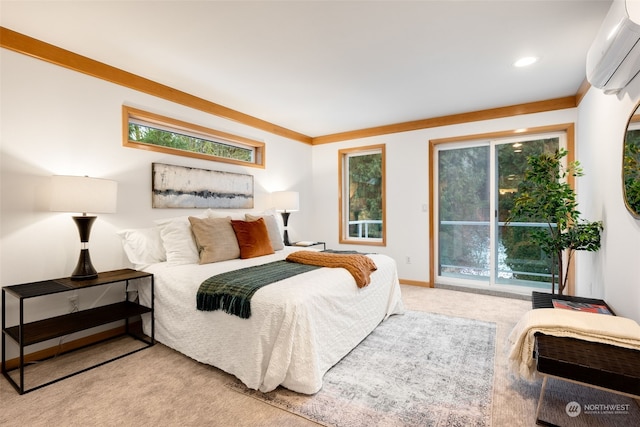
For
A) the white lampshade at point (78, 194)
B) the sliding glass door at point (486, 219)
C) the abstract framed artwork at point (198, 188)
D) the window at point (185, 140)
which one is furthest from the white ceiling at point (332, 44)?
the white lampshade at point (78, 194)

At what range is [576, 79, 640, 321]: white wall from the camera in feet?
6.49

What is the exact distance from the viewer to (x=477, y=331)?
9.45ft

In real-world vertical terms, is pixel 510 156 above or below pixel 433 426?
above

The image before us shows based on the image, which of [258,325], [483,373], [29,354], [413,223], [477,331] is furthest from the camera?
[413,223]

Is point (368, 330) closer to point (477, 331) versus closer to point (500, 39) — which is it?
point (477, 331)

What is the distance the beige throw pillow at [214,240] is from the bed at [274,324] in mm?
80

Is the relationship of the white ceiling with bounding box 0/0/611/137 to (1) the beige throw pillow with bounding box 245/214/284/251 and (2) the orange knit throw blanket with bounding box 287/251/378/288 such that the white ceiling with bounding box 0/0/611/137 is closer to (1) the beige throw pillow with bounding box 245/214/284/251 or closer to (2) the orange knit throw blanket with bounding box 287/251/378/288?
(1) the beige throw pillow with bounding box 245/214/284/251

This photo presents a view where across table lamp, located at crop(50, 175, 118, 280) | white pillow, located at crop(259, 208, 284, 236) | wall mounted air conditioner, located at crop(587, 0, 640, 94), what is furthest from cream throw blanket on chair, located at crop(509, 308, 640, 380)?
table lamp, located at crop(50, 175, 118, 280)

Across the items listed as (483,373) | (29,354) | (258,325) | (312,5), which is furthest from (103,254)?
(483,373)

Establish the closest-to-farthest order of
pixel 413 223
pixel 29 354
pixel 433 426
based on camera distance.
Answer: pixel 433 426 < pixel 29 354 < pixel 413 223

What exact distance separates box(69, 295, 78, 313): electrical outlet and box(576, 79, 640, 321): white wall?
400 centimetres

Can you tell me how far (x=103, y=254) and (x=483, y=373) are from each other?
3201mm

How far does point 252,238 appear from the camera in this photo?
3.19m

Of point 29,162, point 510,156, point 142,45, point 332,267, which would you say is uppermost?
point 142,45
